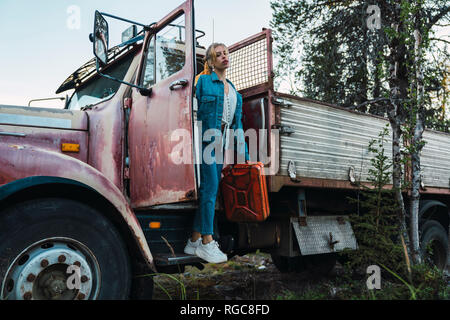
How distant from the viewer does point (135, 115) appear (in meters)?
3.40

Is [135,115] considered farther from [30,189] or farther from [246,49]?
[246,49]

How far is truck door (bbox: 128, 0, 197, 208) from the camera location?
3021mm

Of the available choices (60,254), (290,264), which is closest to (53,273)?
(60,254)

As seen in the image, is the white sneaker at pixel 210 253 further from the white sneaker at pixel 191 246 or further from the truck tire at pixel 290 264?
the truck tire at pixel 290 264

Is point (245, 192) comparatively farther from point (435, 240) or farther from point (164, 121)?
point (435, 240)

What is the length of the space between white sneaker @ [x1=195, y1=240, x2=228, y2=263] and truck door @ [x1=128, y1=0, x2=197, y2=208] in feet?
1.48

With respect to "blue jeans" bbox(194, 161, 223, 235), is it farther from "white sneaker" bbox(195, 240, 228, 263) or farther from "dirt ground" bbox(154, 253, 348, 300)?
"dirt ground" bbox(154, 253, 348, 300)

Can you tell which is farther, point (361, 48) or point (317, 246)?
point (361, 48)

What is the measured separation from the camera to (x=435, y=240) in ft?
17.7

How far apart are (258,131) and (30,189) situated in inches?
79.9

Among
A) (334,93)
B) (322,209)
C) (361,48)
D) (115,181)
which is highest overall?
(361,48)

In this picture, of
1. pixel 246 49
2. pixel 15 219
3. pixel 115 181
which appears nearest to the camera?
pixel 15 219

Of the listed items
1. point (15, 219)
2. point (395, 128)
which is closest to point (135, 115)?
point (15, 219)

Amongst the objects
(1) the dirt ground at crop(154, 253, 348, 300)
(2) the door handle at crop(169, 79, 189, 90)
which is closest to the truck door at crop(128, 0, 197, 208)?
(2) the door handle at crop(169, 79, 189, 90)
